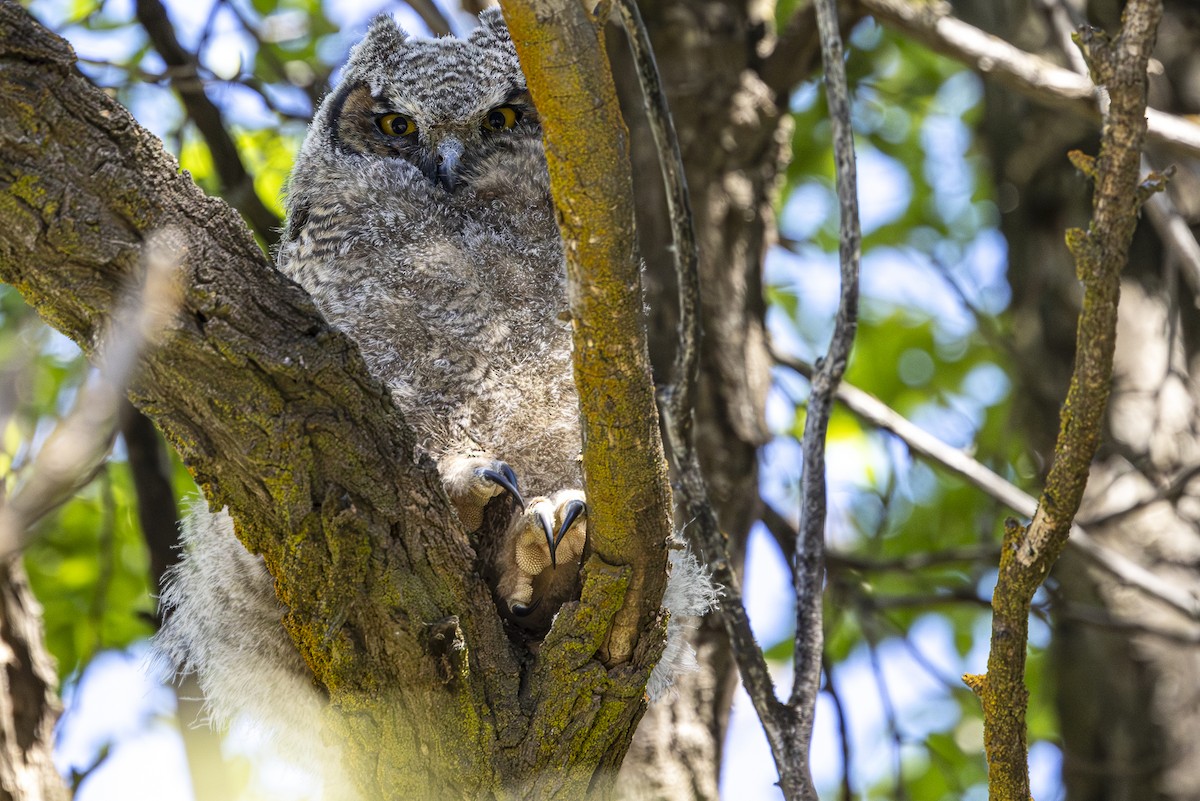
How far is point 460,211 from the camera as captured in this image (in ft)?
7.27

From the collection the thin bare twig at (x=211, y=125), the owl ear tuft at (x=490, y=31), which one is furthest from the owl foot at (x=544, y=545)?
the thin bare twig at (x=211, y=125)

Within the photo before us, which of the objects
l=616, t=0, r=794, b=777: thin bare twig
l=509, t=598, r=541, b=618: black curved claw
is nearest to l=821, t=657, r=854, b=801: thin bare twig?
l=616, t=0, r=794, b=777: thin bare twig

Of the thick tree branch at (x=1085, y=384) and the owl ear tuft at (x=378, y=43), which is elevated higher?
the owl ear tuft at (x=378, y=43)

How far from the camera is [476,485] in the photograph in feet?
5.54

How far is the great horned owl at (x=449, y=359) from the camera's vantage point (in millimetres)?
1730

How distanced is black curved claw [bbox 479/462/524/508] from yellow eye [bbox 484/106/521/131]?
98cm

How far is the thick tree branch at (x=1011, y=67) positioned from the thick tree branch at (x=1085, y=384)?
115cm

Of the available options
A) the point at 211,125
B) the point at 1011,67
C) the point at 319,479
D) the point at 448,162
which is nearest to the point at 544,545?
the point at 319,479

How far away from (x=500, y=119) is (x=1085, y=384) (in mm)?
1383

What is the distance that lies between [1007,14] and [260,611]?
118 inches

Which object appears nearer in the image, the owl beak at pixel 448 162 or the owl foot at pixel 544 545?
the owl foot at pixel 544 545

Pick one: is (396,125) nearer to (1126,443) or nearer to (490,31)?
(490,31)

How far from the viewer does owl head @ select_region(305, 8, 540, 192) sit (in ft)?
7.84

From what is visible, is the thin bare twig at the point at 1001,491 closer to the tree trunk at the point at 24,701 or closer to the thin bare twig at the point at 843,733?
the thin bare twig at the point at 843,733
